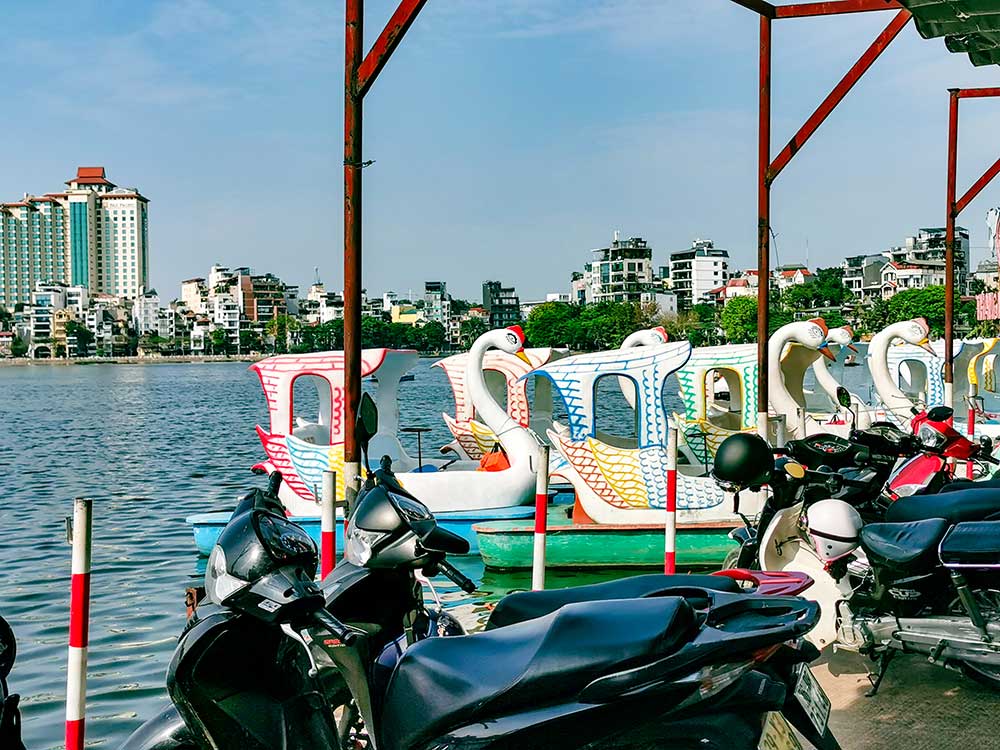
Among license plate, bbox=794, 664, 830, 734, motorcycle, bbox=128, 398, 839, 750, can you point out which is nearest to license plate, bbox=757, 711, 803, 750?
motorcycle, bbox=128, 398, 839, 750

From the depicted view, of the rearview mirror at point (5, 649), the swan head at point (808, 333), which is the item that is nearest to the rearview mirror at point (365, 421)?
the rearview mirror at point (5, 649)

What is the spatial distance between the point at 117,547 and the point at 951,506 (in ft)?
38.1

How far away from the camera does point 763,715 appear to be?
2551 millimetres

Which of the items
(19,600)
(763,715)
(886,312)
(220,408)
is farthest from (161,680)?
(886,312)

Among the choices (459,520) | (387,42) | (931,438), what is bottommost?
(459,520)

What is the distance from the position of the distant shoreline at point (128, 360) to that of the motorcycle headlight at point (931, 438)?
152690 mm

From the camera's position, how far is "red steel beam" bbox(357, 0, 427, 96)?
5.76 m

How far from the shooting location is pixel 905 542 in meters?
4.89

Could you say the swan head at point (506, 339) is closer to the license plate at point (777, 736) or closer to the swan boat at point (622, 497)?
the swan boat at point (622, 497)

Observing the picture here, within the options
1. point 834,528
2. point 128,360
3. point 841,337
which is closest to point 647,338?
point 841,337

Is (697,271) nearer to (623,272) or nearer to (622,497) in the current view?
(623,272)

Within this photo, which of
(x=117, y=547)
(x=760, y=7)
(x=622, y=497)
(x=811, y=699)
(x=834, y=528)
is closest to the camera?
(x=811, y=699)

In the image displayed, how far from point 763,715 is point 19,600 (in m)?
10.1

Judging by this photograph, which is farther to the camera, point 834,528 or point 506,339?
point 506,339
